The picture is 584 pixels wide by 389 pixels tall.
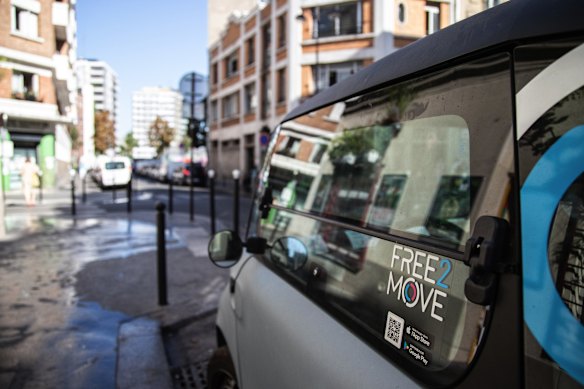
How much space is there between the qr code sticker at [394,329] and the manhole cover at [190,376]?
2322 millimetres

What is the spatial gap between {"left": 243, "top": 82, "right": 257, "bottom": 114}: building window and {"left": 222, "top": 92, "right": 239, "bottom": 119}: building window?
1.91m

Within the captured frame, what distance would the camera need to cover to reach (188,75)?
16.1m

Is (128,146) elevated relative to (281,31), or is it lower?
lower

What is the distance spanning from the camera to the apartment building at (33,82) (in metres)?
22.4

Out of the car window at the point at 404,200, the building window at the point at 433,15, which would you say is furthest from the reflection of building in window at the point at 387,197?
the building window at the point at 433,15

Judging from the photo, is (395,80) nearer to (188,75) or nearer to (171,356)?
(171,356)

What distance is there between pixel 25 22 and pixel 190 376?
86.6 ft

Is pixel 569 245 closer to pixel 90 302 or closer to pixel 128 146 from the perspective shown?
pixel 90 302

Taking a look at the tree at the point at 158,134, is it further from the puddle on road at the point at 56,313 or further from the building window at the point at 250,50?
the puddle on road at the point at 56,313

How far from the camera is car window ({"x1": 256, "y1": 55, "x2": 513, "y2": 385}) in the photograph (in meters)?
1.03

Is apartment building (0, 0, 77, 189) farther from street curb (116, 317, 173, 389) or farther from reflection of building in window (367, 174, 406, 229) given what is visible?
reflection of building in window (367, 174, 406, 229)

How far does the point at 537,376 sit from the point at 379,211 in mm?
1608

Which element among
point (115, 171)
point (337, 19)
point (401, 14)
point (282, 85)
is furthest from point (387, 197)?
point (282, 85)

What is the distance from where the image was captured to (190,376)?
3340 millimetres
